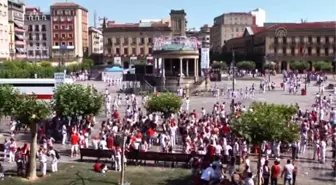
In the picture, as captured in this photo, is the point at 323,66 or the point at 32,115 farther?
the point at 323,66

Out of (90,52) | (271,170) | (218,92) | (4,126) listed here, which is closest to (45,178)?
(271,170)

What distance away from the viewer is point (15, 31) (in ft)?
329

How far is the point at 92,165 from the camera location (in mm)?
24188

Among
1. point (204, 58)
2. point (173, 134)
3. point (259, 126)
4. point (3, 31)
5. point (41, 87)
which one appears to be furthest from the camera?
point (3, 31)

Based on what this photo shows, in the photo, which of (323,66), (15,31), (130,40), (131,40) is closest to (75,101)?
(15,31)

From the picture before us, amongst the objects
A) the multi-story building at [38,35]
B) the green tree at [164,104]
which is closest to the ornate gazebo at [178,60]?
the green tree at [164,104]

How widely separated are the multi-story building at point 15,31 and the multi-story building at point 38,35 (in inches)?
829

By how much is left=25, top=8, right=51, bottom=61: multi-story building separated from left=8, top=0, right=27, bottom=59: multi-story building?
21.1m

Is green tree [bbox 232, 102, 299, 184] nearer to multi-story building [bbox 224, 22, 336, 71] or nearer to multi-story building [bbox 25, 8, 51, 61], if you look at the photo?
multi-story building [bbox 224, 22, 336, 71]

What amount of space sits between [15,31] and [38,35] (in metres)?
35.5

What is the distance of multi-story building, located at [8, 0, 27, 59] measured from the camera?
92625 mm

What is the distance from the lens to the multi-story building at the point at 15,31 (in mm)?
92625

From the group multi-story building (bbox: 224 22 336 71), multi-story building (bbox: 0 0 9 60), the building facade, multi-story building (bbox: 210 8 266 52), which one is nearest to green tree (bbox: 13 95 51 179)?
multi-story building (bbox: 0 0 9 60)

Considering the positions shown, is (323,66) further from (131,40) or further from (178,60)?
(131,40)
